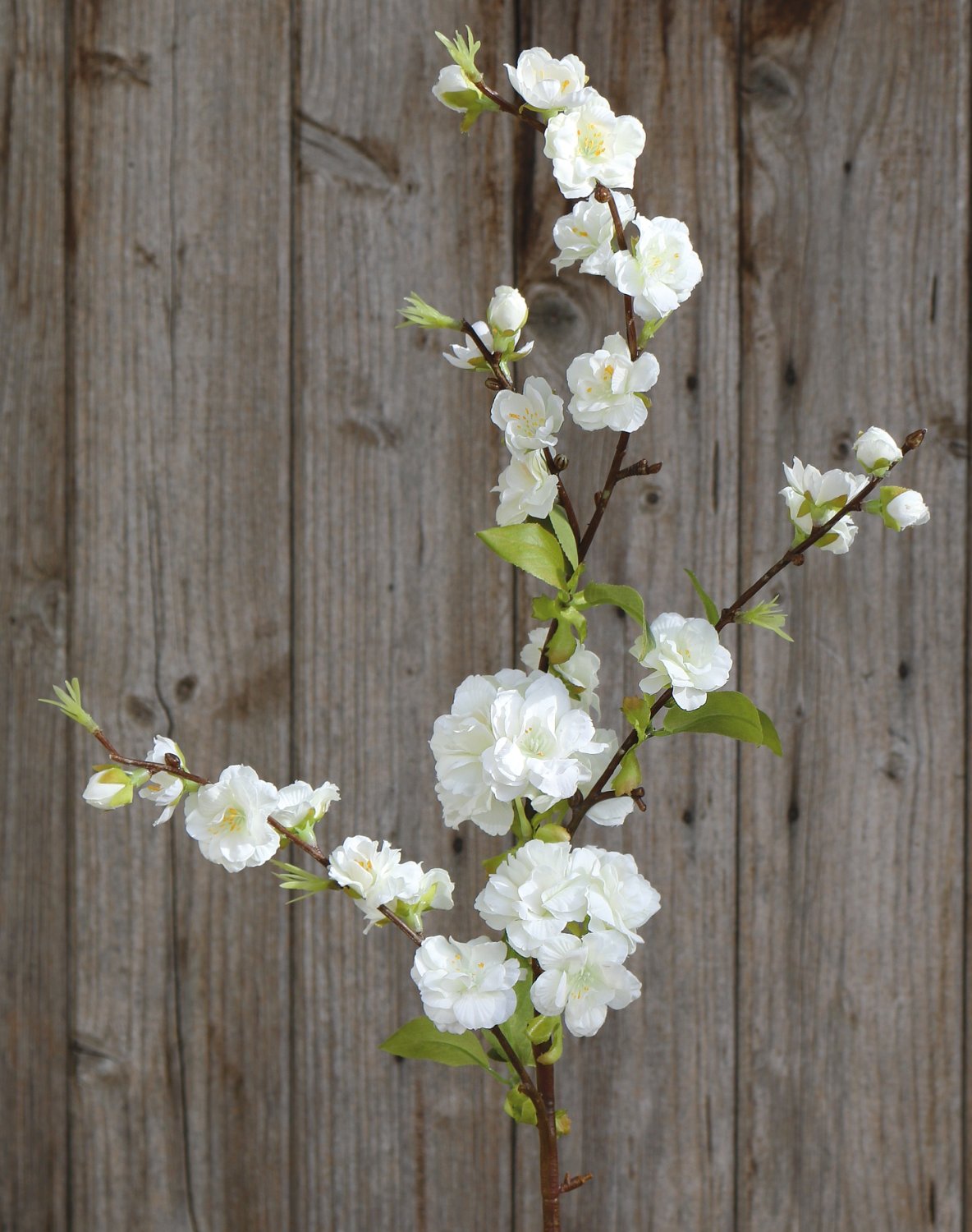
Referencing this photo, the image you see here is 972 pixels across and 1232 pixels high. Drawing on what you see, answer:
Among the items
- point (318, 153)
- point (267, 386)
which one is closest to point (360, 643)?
point (267, 386)

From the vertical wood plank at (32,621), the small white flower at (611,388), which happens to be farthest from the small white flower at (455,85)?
the vertical wood plank at (32,621)

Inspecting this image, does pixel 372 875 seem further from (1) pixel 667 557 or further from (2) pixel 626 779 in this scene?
(1) pixel 667 557

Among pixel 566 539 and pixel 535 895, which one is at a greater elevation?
pixel 566 539

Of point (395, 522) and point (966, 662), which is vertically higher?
point (395, 522)

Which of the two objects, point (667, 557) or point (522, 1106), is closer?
point (522, 1106)

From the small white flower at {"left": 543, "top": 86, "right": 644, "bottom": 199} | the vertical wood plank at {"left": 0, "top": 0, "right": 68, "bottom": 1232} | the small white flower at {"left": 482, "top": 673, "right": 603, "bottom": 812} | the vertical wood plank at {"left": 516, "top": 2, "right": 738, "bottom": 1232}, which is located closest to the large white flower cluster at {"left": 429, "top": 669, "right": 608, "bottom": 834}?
the small white flower at {"left": 482, "top": 673, "right": 603, "bottom": 812}

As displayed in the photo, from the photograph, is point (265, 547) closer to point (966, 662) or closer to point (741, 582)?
point (741, 582)

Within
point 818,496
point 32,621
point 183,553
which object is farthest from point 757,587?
point 32,621
